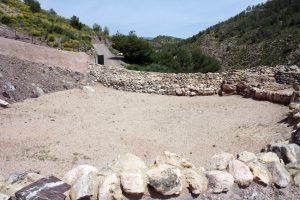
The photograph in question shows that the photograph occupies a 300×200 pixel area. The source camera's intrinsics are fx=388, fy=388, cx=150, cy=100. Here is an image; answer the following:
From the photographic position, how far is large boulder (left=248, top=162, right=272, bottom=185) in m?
4.35

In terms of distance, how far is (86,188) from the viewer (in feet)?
12.6

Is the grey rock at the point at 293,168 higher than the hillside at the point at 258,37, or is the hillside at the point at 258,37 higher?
the hillside at the point at 258,37

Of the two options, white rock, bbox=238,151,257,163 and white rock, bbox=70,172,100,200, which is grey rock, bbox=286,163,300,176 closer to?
white rock, bbox=238,151,257,163

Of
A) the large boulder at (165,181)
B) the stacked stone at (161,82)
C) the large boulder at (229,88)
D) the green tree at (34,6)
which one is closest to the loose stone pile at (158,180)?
the large boulder at (165,181)

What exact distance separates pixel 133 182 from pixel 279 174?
174 cm

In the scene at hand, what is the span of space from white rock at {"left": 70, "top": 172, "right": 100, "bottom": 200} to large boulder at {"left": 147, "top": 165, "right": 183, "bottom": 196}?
56cm

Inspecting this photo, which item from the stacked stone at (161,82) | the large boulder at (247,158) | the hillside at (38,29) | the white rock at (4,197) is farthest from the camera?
the hillside at (38,29)

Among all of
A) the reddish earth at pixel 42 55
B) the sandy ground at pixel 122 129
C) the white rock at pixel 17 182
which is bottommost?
the sandy ground at pixel 122 129

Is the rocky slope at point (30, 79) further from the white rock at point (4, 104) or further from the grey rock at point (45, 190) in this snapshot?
the grey rock at point (45, 190)

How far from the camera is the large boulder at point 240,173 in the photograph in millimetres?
4289

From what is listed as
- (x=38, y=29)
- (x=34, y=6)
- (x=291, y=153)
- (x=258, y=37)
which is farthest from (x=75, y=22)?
(x=291, y=153)

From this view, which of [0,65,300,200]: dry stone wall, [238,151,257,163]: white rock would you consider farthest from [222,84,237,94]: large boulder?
[238,151,257,163]: white rock

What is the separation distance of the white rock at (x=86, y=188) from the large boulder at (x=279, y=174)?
2014 millimetres

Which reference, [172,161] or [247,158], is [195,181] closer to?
[172,161]
